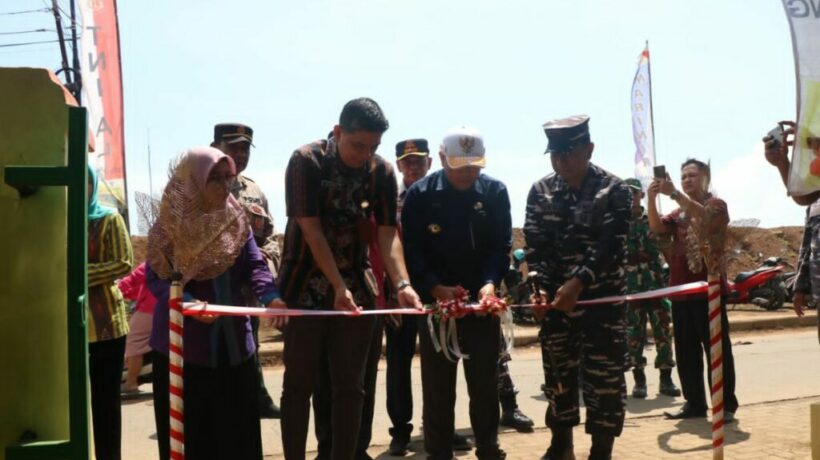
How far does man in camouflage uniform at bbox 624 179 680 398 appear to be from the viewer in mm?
8523

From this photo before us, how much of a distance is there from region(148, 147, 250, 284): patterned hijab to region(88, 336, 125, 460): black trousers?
86 cm

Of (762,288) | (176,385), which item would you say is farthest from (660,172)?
(762,288)

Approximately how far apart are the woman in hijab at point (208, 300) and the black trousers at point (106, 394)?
2.04 feet

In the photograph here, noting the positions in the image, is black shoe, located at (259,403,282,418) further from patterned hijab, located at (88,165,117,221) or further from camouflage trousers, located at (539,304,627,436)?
patterned hijab, located at (88,165,117,221)

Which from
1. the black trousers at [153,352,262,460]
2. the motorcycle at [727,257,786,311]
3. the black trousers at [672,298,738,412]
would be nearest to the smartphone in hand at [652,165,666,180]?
the black trousers at [672,298,738,412]

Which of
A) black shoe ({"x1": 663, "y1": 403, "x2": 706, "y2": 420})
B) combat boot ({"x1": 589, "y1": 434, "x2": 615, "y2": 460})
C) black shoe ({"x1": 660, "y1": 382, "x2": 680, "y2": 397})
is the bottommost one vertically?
black shoe ({"x1": 660, "y1": 382, "x2": 680, "y2": 397})

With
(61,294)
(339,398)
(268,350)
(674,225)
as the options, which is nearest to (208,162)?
(339,398)

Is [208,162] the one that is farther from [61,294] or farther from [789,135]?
[789,135]

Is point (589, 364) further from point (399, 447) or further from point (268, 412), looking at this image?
point (268, 412)

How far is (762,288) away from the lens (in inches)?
731

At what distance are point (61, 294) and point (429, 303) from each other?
11.3ft

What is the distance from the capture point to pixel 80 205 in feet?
5.94

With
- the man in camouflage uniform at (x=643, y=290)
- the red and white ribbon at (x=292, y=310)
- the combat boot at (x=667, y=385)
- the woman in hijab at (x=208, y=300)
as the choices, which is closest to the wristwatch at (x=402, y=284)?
the red and white ribbon at (x=292, y=310)

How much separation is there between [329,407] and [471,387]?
0.88m
